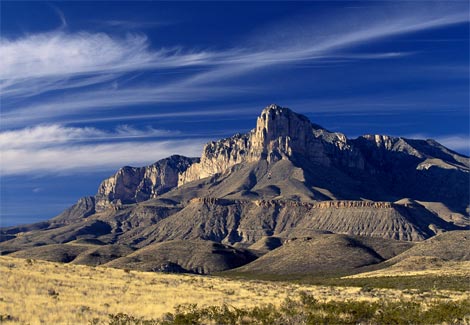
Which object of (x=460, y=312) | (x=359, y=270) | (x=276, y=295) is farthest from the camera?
(x=359, y=270)

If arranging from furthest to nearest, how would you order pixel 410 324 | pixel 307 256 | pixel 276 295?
pixel 307 256, pixel 276 295, pixel 410 324

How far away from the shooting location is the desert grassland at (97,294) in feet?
Result: 131

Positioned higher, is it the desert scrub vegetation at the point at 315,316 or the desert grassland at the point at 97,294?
the desert grassland at the point at 97,294

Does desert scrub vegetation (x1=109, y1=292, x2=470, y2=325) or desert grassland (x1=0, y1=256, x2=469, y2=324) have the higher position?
desert grassland (x1=0, y1=256, x2=469, y2=324)

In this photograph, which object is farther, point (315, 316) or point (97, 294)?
point (97, 294)

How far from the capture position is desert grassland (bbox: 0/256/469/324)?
39844 mm

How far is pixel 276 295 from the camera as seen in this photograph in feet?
181

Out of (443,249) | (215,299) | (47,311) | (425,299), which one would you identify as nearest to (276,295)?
(215,299)

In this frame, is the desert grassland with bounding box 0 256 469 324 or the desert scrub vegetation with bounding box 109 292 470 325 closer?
the desert scrub vegetation with bounding box 109 292 470 325

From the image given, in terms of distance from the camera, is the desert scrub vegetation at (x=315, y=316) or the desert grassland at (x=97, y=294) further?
the desert grassland at (x=97, y=294)

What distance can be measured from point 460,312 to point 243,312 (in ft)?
44.6

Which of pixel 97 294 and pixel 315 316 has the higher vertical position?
pixel 97 294

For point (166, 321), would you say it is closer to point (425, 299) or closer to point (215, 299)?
point (215, 299)

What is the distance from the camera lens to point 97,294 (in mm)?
48469
